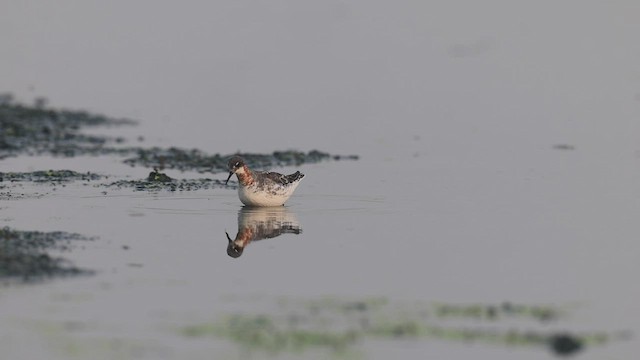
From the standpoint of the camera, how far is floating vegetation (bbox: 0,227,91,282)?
567 inches

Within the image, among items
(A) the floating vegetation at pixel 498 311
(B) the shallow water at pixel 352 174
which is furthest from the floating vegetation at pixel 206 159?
(A) the floating vegetation at pixel 498 311

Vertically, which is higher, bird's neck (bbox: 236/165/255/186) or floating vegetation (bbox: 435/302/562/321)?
bird's neck (bbox: 236/165/255/186)

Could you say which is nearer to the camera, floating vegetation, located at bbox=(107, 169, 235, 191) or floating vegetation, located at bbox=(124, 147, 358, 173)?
floating vegetation, located at bbox=(107, 169, 235, 191)

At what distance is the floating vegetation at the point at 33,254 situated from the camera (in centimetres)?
1439

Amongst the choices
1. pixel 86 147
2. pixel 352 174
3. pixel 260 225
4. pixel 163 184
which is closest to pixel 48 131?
pixel 86 147

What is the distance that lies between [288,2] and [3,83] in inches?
552

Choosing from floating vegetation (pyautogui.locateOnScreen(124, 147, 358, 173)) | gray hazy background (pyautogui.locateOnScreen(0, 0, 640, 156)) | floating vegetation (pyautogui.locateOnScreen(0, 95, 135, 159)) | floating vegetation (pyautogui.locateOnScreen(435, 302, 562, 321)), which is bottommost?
floating vegetation (pyautogui.locateOnScreen(435, 302, 562, 321))

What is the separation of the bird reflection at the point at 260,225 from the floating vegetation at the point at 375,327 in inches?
120

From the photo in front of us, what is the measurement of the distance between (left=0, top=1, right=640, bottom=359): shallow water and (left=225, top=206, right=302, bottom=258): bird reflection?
0.17 m

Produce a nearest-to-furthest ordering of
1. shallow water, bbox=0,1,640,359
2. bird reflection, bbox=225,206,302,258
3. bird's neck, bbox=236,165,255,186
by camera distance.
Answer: shallow water, bbox=0,1,640,359 < bird reflection, bbox=225,206,302,258 < bird's neck, bbox=236,165,255,186

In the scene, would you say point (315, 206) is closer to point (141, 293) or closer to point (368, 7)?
point (141, 293)

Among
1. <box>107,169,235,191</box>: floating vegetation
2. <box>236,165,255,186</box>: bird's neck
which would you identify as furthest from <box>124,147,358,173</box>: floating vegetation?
<box>236,165,255,186</box>: bird's neck

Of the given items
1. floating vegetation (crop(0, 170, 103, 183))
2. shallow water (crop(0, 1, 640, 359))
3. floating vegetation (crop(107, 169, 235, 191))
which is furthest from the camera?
floating vegetation (crop(0, 170, 103, 183))

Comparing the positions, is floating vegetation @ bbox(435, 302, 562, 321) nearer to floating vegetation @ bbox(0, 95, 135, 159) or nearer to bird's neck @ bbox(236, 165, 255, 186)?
bird's neck @ bbox(236, 165, 255, 186)
